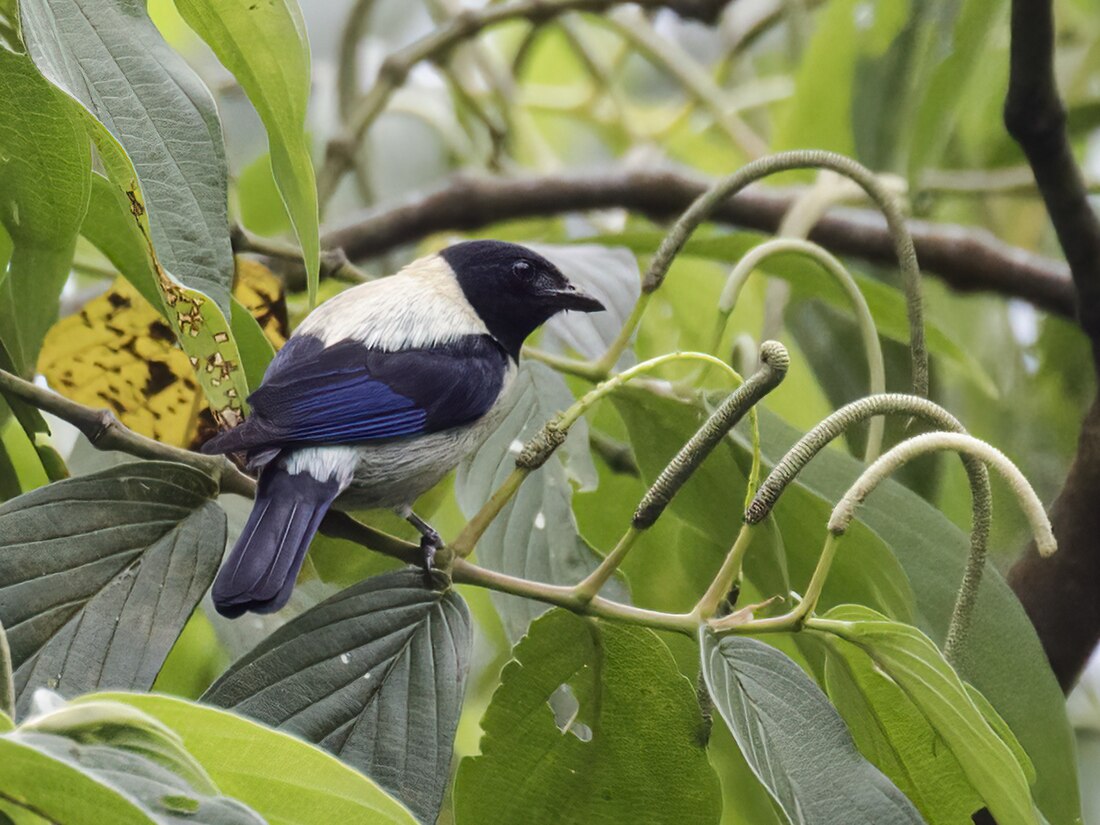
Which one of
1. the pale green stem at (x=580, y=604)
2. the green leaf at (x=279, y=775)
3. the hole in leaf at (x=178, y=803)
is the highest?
the hole in leaf at (x=178, y=803)

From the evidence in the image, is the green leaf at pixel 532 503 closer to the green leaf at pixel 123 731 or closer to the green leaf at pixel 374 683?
the green leaf at pixel 374 683

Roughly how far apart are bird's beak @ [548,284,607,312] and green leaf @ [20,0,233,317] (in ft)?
3.09

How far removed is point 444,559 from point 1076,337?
2.29 metres

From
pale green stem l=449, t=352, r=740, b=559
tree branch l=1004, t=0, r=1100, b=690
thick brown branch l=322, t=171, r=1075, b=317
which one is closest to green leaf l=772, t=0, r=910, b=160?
thick brown branch l=322, t=171, r=1075, b=317

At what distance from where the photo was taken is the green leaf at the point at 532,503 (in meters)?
1.77

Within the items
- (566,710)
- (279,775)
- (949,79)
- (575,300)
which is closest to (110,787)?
(279,775)

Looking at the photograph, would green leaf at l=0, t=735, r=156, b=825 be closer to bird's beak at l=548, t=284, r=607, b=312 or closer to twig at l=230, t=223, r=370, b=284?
twig at l=230, t=223, r=370, b=284

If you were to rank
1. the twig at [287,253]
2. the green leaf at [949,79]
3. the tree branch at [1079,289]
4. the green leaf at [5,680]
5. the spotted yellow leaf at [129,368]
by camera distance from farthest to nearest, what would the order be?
the green leaf at [949,79]
the tree branch at [1079,289]
the twig at [287,253]
the spotted yellow leaf at [129,368]
the green leaf at [5,680]

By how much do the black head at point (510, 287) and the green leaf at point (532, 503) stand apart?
29 cm

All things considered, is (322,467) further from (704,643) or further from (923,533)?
(923,533)

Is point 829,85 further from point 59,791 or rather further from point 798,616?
point 59,791

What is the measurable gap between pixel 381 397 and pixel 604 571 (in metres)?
0.77

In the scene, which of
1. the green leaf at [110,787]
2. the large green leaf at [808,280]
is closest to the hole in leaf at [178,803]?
the green leaf at [110,787]

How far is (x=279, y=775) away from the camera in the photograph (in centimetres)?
94
